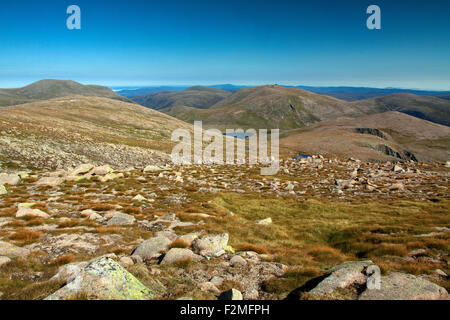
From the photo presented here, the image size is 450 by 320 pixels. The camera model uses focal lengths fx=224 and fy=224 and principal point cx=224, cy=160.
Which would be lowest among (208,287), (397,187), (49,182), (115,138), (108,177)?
(397,187)

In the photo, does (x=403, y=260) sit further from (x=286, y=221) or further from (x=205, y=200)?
(x=205, y=200)

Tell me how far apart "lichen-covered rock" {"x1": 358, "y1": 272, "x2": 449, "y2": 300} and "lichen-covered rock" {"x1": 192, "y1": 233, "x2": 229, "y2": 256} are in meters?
6.69

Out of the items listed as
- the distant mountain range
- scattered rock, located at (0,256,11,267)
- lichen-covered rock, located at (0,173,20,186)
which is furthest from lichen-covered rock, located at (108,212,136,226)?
the distant mountain range

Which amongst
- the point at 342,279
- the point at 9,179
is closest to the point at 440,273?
the point at 342,279

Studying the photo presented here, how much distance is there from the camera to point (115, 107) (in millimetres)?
137375

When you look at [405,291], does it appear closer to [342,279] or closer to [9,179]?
[342,279]

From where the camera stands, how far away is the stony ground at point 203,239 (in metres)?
7.87

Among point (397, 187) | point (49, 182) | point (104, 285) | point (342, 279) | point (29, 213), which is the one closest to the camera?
point (104, 285)

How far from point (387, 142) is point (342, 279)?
137 meters

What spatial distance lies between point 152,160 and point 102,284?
5785 centimetres

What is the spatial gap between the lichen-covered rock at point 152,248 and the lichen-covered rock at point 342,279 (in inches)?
298

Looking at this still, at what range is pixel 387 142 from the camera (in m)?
118

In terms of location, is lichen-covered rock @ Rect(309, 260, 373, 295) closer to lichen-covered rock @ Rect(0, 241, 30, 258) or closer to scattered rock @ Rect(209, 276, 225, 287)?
scattered rock @ Rect(209, 276, 225, 287)

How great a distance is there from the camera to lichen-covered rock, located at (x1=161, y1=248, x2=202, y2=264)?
1045 centimetres
